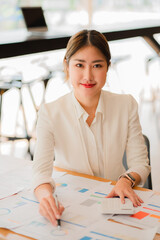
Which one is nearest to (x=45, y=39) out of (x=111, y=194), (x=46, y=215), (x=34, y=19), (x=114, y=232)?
(x=34, y=19)

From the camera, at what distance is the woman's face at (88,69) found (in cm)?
157

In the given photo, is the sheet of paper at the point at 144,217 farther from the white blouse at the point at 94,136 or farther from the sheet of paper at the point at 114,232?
the white blouse at the point at 94,136

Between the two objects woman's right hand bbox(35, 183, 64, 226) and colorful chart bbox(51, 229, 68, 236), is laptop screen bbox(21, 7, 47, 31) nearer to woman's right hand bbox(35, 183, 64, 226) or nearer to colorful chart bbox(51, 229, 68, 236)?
woman's right hand bbox(35, 183, 64, 226)

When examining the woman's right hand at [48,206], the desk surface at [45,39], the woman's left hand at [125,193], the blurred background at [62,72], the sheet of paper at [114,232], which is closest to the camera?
the sheet of paper at [114,232]

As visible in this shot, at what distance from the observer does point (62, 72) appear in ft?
12.6

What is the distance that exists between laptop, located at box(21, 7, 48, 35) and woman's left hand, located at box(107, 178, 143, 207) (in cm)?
332

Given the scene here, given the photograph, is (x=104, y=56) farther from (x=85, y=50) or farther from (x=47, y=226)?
(x=47, y=226)

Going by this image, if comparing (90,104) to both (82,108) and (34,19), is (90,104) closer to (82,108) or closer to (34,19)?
(82,108)

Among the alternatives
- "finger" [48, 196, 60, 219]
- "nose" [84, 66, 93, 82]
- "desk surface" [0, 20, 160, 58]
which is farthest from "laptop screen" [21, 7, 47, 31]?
"finger" [48, 196, 60, 219]

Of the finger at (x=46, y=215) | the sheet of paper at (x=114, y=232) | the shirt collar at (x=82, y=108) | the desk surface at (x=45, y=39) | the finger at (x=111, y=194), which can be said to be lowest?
the sheet of paper at (x=114, y=232)

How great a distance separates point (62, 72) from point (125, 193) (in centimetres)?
266

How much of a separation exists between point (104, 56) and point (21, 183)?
2.21 ft

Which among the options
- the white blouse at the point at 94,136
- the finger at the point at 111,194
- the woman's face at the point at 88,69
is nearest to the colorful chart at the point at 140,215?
the finger at the point at 111,194

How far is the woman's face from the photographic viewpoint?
61.7 inches
